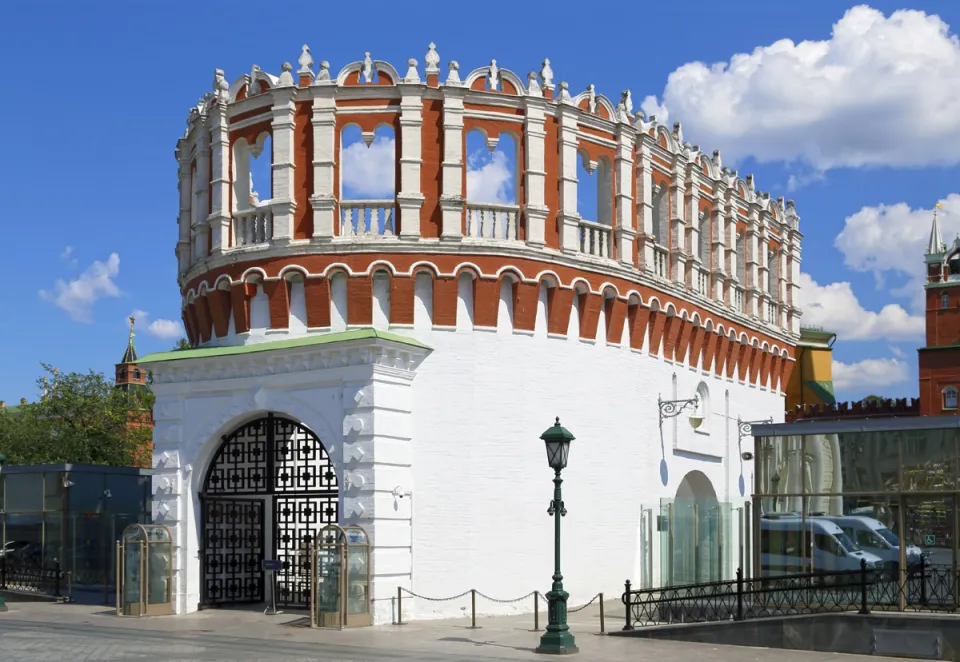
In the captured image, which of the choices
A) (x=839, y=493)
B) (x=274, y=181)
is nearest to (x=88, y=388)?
(x=274, y=181)

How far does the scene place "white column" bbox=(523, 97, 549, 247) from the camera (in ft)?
93.9

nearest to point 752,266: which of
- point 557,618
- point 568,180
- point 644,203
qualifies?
point 644,203

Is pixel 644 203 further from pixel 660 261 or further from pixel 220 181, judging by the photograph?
pixel 220 181

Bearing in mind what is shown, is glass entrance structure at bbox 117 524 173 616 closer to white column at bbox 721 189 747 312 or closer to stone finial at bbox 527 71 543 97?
stone finial at bbox 527 71 543 97

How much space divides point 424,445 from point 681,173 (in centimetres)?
1274

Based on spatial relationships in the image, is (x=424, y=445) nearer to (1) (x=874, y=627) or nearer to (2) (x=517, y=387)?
(2) (x=517, y=387)

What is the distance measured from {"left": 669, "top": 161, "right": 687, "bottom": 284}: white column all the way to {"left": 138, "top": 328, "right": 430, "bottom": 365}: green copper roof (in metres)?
9.66

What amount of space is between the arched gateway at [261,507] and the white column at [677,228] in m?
11.8

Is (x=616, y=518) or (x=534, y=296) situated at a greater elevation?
(x=534, y=296)

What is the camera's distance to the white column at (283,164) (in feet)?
92.2

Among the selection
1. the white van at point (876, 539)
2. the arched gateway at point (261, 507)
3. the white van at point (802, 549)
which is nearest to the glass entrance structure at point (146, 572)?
the arched gateway at point (261, 507)

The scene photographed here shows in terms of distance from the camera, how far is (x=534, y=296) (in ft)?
93.8

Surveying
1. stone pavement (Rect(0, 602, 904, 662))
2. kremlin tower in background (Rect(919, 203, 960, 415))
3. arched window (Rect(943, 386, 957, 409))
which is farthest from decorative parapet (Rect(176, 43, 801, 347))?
kremlin tower in background (Rect(919, 203, 960, 415))

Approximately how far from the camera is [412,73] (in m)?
28.2
